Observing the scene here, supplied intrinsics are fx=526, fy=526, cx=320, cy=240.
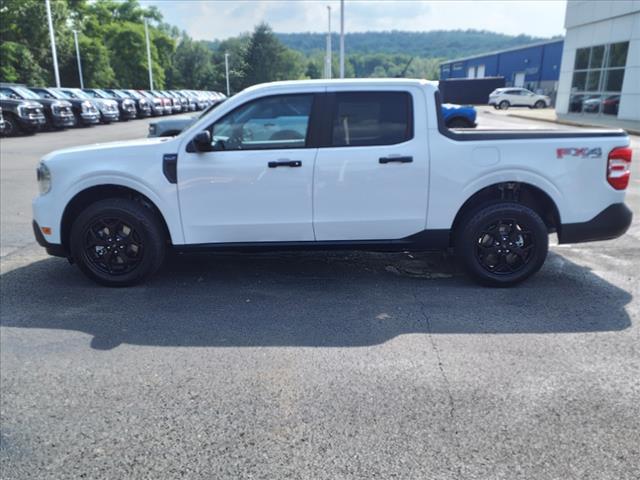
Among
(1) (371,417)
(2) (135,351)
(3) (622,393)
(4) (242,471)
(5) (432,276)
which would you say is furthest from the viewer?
(5) (432,276)

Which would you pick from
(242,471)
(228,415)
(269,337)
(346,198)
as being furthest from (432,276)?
(242,471)

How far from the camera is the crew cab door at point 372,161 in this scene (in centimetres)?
457

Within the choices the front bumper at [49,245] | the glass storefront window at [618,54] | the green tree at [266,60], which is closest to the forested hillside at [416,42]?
the green tree at [266,60]

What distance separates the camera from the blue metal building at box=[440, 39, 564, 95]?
53.1 metres

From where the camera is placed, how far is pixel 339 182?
4594mm

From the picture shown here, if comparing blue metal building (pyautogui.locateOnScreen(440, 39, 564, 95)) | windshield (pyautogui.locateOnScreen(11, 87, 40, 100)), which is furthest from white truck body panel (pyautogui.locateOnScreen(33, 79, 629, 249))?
blue metal building (pyautogui.locateOnScreen(440, 39, 564, 95))

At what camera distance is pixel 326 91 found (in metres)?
4.67

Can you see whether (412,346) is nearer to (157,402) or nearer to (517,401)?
(517,401)

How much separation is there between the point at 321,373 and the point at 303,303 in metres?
1.18

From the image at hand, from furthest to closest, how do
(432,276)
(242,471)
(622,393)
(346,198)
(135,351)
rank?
(432,276) < (346,198) < (135,351) < (622,393) < (242,471)

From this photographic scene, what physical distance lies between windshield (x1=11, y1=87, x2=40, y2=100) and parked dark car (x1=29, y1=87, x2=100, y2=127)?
0.94 metres

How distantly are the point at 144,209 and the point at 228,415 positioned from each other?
2487 millimetres

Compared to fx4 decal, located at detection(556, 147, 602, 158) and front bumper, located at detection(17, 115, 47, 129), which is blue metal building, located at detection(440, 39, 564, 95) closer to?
front bumper, located at detection(17, 115, 47, 129)

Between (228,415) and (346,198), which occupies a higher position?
(346,198)
